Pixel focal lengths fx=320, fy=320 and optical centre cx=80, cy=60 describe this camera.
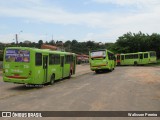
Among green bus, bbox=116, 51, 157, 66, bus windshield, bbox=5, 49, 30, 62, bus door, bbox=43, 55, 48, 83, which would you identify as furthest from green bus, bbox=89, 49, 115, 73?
green bus, bbox=116, 51, 157, 66

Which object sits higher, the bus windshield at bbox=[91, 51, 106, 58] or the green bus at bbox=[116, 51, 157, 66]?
the bus windshield at bbox=[91, 51, 106, 58]

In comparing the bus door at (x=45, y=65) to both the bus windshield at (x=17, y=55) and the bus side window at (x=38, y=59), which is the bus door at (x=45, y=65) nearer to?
the bus side window at (x=38, y=59)

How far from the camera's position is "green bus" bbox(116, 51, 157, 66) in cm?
6181

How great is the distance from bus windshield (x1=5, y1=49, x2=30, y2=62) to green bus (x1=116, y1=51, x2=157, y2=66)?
44734 millimetres

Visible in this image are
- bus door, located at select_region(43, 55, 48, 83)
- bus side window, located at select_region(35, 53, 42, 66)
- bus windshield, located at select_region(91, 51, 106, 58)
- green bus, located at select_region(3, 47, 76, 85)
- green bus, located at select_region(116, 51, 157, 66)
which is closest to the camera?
green bus, located at select_region(3, 47, 76, 85)

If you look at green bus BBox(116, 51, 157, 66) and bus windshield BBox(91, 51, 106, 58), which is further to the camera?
green bus BBox(116, 51, 157, 66)

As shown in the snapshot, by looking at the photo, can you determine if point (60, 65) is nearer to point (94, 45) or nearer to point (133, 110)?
point (133, 110)

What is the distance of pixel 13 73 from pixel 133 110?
1046 centimetres

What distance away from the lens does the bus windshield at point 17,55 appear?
1994cm

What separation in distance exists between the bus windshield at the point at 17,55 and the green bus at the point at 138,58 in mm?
44734

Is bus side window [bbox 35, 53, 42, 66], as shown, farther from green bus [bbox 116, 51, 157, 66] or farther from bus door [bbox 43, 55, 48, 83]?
green bus [bbox 116, 51, 157, 66]

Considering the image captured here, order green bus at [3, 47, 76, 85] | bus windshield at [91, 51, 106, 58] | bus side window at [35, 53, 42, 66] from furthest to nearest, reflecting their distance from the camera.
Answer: bus windshield at [91, 51, 106, 58]
bus side window at [35, 53, 42, 66]
green bus at [3, 47, 76, 85]

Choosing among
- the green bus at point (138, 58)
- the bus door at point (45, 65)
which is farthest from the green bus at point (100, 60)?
the green bus at point (138, 58)

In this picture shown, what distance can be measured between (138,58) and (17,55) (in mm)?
45661
